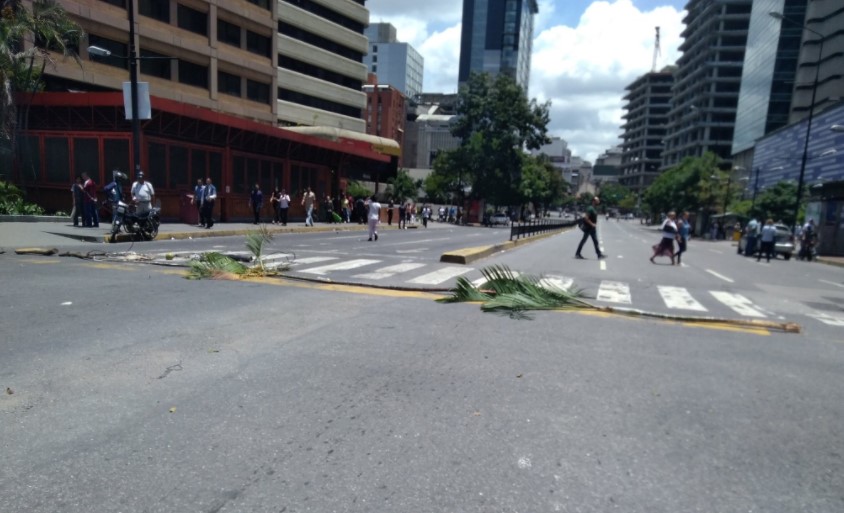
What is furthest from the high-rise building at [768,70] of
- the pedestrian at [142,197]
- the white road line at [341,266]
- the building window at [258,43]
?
the pedestrian at [142,197]

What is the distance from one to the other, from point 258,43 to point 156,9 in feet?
27.5

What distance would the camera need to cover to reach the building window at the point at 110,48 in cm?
2661

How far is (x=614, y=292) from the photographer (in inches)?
379

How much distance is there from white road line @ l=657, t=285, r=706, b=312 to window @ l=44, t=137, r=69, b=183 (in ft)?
70.0

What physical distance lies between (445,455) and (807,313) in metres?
8.60

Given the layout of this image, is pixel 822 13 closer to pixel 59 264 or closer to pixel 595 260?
pixel 595 260

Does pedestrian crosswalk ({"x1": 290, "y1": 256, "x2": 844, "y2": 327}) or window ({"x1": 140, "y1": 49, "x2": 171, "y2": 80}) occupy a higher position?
window ({"x1": 140, "y1": 49, "x2": 171, "y2": 80})

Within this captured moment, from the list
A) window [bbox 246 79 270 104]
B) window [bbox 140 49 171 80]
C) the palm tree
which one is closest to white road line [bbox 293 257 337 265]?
the palm tree

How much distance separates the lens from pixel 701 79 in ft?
327

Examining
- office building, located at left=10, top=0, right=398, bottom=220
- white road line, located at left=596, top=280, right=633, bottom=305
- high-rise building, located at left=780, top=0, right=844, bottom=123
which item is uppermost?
high-rise building, located at left=780, top=0, right=844, bottom=123

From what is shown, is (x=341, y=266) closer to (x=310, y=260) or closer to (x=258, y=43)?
(x=310, y=260)

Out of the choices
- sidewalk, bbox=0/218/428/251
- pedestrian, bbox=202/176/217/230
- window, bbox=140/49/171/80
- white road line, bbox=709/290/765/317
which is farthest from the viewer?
window, bbox=140/49/171/80

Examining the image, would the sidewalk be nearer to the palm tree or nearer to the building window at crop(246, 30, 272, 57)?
the palm tree

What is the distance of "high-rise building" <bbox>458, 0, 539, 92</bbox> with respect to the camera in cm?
15312
